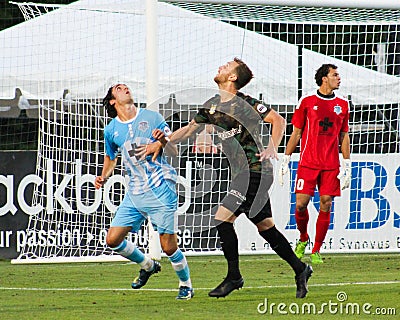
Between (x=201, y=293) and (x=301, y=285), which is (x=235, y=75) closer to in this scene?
(x=301, y=285)

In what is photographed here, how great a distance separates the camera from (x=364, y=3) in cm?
1322

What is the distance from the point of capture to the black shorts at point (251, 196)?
903 cm

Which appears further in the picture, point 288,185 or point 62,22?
point 62,22

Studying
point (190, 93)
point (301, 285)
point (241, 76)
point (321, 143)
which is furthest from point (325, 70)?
point (301, 285)

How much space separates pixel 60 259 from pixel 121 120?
4160mm

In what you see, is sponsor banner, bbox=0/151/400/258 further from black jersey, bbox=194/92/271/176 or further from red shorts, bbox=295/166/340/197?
black jersey, bbox=194/92/271/176

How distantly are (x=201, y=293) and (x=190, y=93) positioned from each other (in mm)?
5335

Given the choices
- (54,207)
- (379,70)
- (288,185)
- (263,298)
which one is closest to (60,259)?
(54,207)

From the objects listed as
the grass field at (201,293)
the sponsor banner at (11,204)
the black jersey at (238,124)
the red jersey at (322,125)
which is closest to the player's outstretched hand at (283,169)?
the red jersey at (322,125)

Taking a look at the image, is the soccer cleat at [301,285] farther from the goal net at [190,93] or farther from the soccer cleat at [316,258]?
the goal net at [190,93]

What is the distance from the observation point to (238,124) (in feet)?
29.5

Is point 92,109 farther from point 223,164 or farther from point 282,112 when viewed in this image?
point 282,112

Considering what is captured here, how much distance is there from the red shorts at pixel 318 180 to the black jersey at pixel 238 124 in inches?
122

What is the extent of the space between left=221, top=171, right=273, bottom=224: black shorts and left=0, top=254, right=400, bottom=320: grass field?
0.74 m
